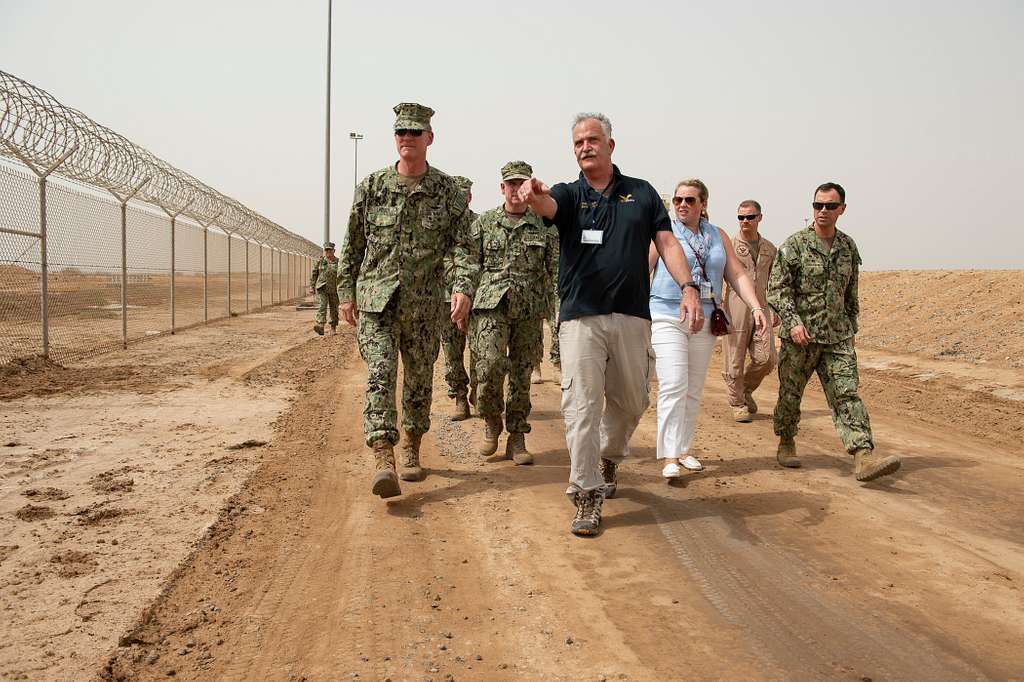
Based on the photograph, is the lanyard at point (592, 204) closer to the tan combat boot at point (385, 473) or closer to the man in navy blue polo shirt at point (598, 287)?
the man in navy blue polo shirt at point (598, 287)

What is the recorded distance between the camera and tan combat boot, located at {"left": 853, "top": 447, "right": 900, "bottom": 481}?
5.39 metres

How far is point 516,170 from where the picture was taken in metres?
6.18

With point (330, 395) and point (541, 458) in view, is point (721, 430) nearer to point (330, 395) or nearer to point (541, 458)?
point (541, 458)

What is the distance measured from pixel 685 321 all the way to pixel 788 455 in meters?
1.53

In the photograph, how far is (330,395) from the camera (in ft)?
30.0

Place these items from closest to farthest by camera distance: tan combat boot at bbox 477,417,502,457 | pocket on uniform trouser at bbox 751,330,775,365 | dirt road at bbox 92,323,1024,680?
dirt road at bbox 92,323,1024,680, tan combat boot at bbox 477,417,502,457, pocket on uniform trouser at bbox 751,330,775,365

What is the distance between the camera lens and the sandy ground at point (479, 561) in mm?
3012

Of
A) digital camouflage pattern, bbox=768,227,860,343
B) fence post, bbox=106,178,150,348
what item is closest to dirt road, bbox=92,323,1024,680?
digital camouflage pattern, bbox=768,227,860,343

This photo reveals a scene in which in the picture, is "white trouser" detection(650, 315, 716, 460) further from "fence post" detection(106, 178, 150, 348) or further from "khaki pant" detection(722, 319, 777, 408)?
"fence post" detection(106, 178, 150, 348)

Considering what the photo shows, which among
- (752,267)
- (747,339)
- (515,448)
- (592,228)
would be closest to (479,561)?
(592,228)

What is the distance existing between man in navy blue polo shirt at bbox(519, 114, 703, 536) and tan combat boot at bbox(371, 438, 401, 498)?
1053mm

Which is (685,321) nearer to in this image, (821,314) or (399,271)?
(821,314)

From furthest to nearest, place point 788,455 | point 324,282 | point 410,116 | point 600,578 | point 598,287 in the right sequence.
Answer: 1. point 324,282
2. point 788,455
3. point 410,116
4. point 598,287
5. point 600,578

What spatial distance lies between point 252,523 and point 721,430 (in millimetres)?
4577
